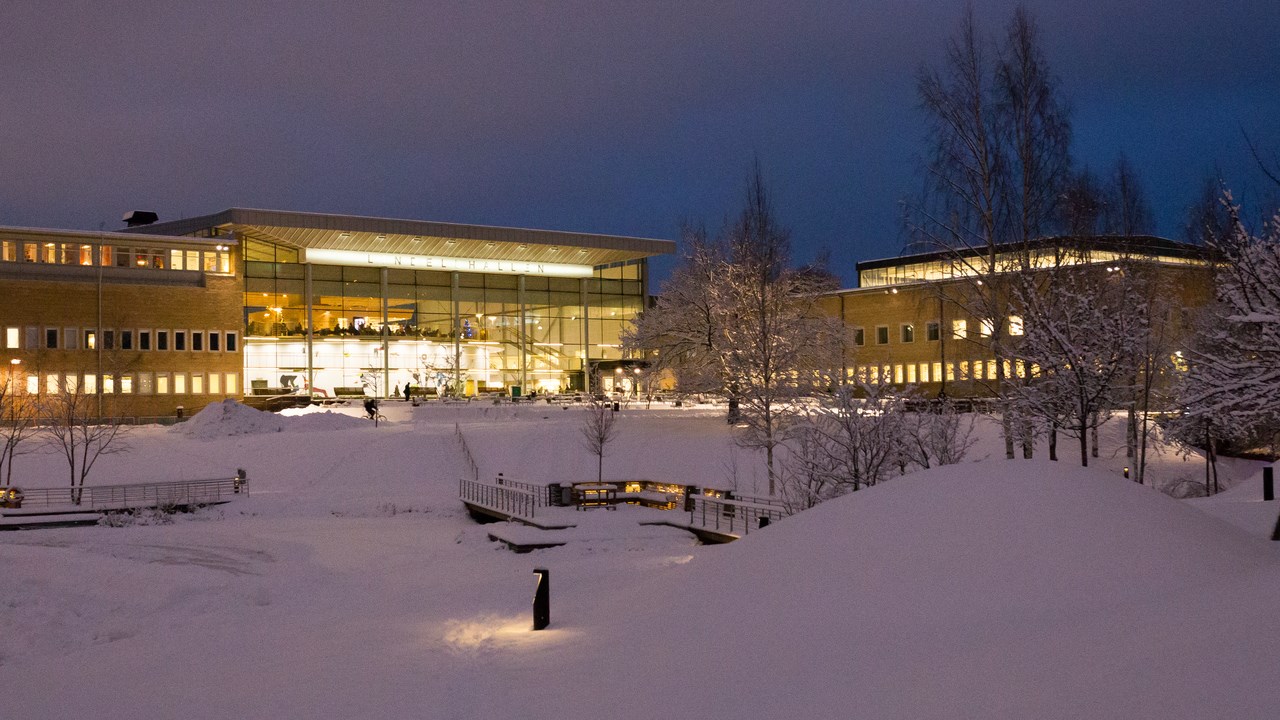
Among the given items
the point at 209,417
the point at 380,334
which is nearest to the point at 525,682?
the point at 209,417

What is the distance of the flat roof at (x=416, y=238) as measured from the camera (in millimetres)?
66500

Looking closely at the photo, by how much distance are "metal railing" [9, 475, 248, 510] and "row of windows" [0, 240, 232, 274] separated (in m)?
26.7

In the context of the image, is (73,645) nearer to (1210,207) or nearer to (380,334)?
(1210,207)

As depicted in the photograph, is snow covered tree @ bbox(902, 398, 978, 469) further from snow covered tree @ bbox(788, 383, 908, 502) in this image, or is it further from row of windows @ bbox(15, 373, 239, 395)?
row of windows @ bbox(15, 373, 239, 395)

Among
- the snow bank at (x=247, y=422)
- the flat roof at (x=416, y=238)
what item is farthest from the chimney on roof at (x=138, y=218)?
the snow bank at (x=247, y=422)

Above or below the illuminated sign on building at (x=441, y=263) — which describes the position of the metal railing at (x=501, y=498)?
below

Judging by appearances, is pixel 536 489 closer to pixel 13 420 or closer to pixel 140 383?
pixel 13 420

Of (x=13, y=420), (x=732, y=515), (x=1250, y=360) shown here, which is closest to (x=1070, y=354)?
(x=1250, y=360)

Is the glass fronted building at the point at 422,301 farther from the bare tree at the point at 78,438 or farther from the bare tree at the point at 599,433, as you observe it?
the bare tree at the point at 599,433

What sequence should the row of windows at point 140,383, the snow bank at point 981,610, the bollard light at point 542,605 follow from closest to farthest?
the snow bank at point 981,610
the bollard light at point 542,605
the row of windows at point 140,383

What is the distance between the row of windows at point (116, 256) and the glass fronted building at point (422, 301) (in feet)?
5.32

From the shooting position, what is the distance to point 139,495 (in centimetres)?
3547

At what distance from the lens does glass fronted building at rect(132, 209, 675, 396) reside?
68.4 metres

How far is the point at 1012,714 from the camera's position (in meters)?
6.57
